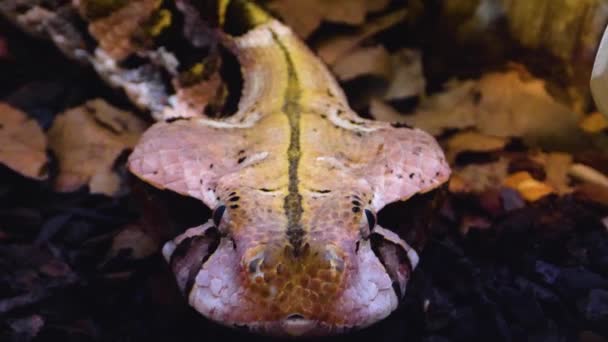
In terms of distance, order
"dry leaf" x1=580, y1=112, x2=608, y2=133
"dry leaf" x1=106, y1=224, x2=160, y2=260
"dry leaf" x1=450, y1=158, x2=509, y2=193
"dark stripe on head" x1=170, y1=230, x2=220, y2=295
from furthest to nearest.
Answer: "dry leaf" x1=580, y1=112, x2=608, y2=133 < "dry leaf" x1=450, y1=158, x2=509, y2=193 < "dry leaf" x1=106, y1=224, x2=160, y2=260 < "dark stripe on head" x1=170, y1=230, x2=220, y2=295

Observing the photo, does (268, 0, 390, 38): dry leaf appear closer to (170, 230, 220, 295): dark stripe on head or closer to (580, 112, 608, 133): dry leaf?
(580, 112, 608, 133): dry leaf

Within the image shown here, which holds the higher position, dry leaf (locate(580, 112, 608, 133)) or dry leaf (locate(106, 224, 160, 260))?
dry leaf (locate(106, 224, 160, 260))

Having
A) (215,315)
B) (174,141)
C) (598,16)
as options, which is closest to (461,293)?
(215,315)

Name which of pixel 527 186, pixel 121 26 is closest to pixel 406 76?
pixel 527 186

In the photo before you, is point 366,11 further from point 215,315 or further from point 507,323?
point 215,315

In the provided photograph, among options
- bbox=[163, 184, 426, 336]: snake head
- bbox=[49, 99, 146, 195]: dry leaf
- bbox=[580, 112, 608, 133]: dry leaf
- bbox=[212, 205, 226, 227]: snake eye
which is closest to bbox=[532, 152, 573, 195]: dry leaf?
bbox=[580, 112, 608, 133]: dry leaf

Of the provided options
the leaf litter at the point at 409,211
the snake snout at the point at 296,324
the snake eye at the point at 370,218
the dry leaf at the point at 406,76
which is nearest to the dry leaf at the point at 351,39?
the leaf litter at the point at 409,211
